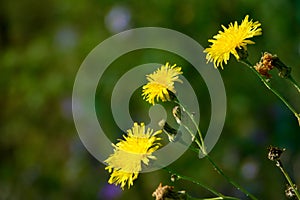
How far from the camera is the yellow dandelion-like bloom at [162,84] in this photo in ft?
1.99

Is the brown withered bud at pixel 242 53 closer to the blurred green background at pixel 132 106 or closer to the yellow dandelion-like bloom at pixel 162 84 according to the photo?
the yellow dandelion-like bloom at pixel 162 84

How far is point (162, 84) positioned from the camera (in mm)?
613

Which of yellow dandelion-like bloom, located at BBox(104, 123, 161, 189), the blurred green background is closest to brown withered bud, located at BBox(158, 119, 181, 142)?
yellow dandelion-like bloom, located at BBox(104, 123, 161, 189)

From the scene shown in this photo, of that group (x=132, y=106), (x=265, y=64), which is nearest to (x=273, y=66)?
(x=265, y=64)

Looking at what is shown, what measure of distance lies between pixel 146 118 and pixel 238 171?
0.28 metres

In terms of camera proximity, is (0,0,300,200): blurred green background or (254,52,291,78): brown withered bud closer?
(254,52,291,78): brown withered bud

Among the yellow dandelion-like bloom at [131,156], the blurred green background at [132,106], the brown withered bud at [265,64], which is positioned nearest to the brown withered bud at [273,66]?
the brown withered bud at [265,64]

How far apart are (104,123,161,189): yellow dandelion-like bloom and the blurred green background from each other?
1.00 meters

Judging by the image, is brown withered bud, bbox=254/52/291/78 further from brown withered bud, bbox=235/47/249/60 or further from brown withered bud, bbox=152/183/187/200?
brown withered bud, bbox=152/183/187/200

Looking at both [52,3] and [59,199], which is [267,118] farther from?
[52,3]

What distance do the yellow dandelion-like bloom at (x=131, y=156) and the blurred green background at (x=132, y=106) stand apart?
1.00m

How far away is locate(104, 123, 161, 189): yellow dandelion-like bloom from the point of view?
1.79 ft

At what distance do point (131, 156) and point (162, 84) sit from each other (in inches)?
3.4

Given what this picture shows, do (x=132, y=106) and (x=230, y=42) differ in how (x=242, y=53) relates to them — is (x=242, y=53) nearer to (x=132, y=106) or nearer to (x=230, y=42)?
(x=230, y=42)
